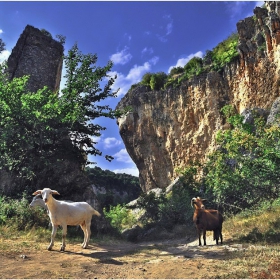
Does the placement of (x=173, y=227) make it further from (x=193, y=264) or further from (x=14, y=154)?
(x=193, y=264)

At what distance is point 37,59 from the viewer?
24.8 m

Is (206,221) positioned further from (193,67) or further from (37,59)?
(193,67)

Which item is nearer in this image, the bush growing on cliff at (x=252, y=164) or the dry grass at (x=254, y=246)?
the dry grass at (x=254, y=246)

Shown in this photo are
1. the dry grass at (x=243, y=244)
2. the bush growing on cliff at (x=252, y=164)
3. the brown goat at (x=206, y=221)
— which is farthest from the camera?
the bush growing on cliff at (x=252, y=164)

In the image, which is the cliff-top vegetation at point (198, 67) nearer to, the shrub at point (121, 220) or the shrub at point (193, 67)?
the shrub at point (193, 67)

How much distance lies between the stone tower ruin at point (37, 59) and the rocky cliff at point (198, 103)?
580 inches

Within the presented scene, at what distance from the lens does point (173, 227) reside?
1778cm

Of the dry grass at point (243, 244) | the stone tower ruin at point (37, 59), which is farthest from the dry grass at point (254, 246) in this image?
the stone tower ruin at point (37, 59)

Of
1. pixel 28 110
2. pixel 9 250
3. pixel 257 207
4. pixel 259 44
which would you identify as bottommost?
pixel 9 250

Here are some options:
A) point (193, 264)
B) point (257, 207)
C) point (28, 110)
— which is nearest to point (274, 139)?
point (257, 207)

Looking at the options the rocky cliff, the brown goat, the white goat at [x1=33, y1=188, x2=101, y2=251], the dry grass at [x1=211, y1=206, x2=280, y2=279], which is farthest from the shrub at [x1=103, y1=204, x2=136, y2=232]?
the white goat at [x1=33, y1=188, x2=101, y2=251]

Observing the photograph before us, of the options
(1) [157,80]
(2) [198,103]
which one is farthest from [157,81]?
(2) [198,103]

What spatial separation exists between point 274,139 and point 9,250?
1079 cm

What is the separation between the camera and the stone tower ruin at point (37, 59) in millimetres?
23656
